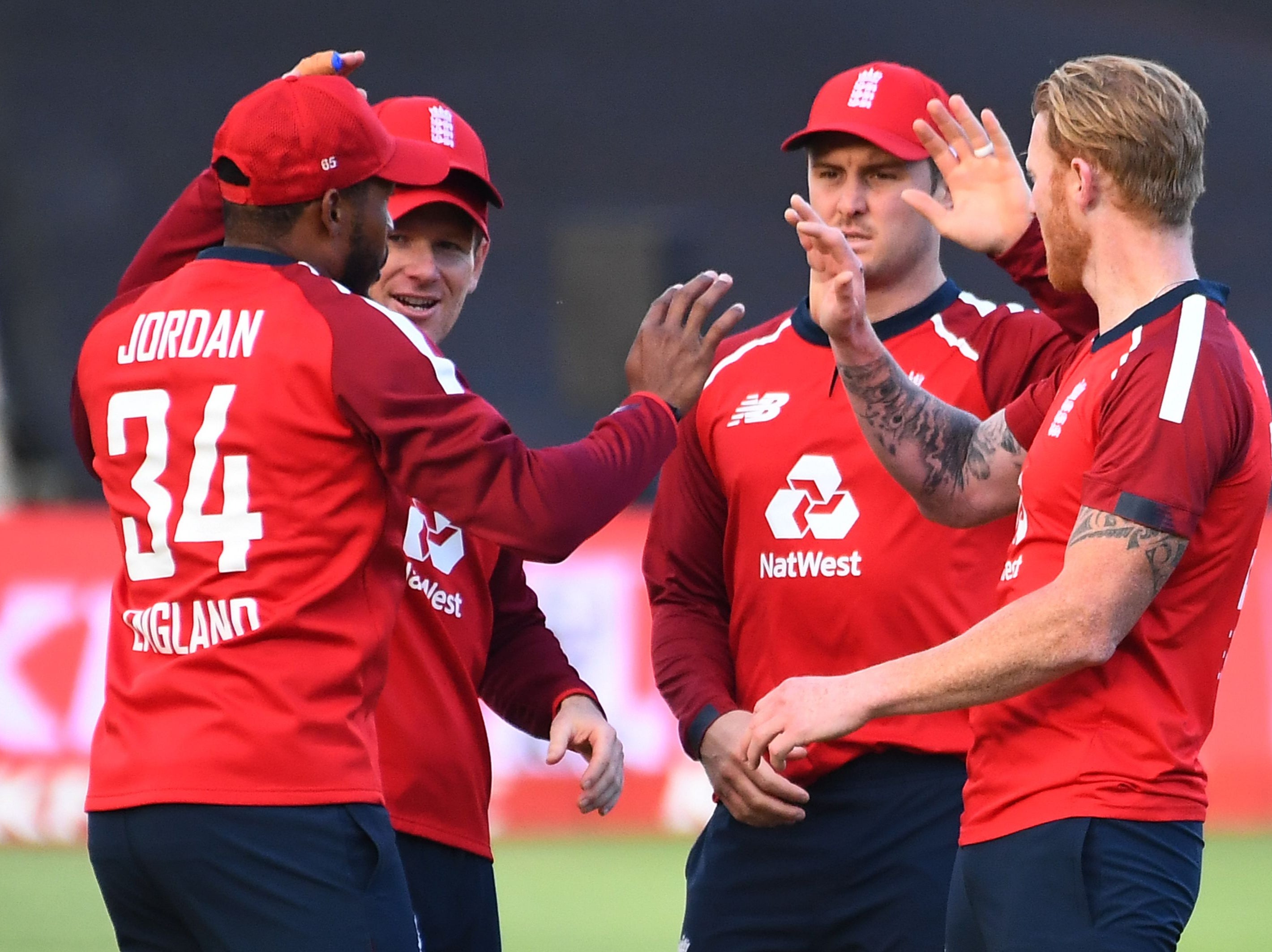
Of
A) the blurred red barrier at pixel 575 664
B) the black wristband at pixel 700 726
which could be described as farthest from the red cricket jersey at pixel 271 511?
the blurred red barrier at pixel 575 664

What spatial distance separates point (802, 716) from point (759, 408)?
3.57ft

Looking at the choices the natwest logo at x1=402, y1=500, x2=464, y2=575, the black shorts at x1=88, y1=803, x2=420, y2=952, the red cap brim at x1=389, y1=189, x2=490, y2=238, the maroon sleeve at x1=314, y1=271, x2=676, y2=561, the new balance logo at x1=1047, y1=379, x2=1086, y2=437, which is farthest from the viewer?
the red cap brim at x1=389, y1=189, x2=490, y2=238

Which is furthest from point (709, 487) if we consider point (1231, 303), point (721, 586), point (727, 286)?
point (1231, 303)

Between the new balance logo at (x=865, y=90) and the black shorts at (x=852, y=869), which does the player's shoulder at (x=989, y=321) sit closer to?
the new balance logo at (x=865, y=90)

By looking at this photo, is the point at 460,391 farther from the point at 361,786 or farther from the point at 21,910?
the point at 21,910

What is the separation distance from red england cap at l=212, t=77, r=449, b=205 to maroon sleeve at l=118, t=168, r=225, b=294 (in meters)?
0.32

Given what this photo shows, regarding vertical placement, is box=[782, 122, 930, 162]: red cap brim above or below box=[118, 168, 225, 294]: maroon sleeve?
above

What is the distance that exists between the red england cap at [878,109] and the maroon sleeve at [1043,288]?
410 millimetres

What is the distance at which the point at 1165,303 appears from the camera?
293 centimetres

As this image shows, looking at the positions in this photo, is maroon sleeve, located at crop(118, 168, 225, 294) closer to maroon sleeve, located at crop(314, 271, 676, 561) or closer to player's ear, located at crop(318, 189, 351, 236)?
player's ear, located at crop(318, 189, 351, 236)

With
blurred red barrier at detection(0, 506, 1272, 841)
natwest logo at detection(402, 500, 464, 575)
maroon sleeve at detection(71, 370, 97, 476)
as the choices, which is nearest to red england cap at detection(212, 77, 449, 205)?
maroon sleeve at detection(71, 370, 97, 476)

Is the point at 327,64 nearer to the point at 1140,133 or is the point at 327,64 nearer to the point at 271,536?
the point at 271,536

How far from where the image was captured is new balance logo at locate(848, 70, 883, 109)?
3.92m

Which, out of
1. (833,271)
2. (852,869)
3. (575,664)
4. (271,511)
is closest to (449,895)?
(852,869)
